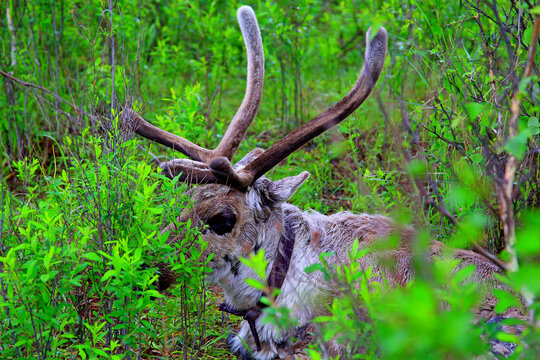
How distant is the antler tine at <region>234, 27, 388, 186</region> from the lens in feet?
12.3

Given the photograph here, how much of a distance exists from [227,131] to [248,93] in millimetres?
337

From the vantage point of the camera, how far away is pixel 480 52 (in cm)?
401

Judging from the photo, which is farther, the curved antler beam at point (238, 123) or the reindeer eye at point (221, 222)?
the curved antler beam at point (238, 123)

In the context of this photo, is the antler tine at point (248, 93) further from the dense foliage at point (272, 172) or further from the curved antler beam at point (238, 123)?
the dense foliage at point (272, 172)

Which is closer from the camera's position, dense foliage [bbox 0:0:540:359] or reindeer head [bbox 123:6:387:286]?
dense foliage [bbox 0:0:540:359]

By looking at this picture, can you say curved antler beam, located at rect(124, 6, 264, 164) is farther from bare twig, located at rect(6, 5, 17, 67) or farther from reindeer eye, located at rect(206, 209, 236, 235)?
bare twig, located at rect(6, 5, 17, 67)

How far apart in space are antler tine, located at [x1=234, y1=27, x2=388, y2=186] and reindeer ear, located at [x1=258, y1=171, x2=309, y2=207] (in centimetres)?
11

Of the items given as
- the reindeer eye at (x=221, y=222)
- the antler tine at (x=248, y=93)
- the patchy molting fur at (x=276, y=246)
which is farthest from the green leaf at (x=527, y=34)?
the reindeer eye at (x=221, y=222)

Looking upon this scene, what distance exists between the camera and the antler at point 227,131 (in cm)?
376

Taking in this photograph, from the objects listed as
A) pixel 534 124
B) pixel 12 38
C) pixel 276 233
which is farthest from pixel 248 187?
pixel 12 38

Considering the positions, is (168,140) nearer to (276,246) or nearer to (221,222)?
(221,222)

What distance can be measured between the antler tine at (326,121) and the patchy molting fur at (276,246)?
0.15m

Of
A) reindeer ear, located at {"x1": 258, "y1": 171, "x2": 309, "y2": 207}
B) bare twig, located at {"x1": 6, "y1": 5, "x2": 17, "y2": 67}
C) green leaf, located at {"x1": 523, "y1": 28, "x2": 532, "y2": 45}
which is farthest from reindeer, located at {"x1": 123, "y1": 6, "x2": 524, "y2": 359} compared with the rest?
bare twig, located at {"x1": 6, "y1": 5, "x2": 17, "y2": 67}

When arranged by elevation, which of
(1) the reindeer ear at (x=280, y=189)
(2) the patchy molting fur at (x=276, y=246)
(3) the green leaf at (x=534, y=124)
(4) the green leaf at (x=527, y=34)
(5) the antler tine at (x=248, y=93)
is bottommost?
(2) the patchy molting fur at (x=276, y=246)
